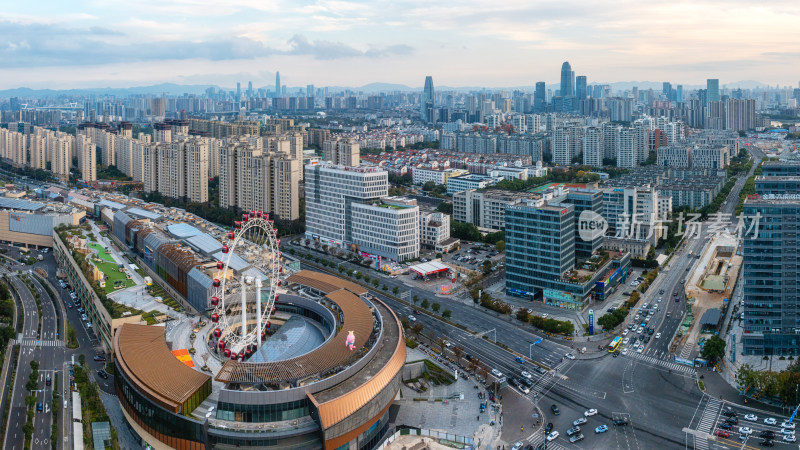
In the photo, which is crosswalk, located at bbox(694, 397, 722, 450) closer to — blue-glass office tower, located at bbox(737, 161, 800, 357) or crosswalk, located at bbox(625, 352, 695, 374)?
crosswalk, located at bbox(625, 352, 695, 374)

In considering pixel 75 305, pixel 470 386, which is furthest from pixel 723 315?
pixel 75 305

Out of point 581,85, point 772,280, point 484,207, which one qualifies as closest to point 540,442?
point 772,280

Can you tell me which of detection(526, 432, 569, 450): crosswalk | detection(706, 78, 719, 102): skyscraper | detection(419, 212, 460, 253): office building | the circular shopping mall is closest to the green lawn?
the circular shopping mall

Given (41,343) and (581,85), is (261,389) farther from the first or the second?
(581,85)

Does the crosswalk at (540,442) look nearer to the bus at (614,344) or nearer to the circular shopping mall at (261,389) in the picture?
the circular shopping mall at (261,389)

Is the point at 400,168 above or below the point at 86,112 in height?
below

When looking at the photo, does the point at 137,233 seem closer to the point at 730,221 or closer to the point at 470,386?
the point at 470,386

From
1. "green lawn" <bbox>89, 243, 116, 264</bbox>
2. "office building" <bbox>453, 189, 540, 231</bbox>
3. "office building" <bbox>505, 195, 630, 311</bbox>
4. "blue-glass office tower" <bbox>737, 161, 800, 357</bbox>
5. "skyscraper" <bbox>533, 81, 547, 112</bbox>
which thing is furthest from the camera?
"skyscraper" <bbox>533, 81, 547, 112</bbox>
